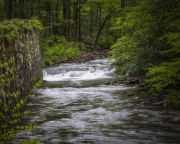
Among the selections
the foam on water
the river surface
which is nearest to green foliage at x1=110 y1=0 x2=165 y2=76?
the river surface

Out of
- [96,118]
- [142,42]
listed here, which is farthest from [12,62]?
[142,42]

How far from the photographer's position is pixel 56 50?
27.3 meters

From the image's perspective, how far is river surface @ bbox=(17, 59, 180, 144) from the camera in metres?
6.96

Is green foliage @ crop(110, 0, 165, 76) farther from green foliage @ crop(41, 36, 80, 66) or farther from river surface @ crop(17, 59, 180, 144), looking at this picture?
green foliage @ crop(41, 36, 80, 66)

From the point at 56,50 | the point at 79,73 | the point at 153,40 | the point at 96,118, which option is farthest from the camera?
the point at 56,50

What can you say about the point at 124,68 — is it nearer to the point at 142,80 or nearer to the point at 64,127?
the point at 142,80

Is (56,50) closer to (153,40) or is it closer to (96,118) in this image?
(153,40)

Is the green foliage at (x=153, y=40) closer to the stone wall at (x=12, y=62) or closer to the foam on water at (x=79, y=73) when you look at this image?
the stone wall at (x=12, y=62)

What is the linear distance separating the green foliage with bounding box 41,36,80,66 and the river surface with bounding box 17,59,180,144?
11.3 meters

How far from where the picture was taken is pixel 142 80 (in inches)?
607

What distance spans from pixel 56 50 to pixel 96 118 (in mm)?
19123

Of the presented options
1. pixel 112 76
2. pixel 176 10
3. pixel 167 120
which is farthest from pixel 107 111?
pixel 112 76

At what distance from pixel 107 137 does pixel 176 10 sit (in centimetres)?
678

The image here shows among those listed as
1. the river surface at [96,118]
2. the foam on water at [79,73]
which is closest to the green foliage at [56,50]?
the foam on water at [79,73]
